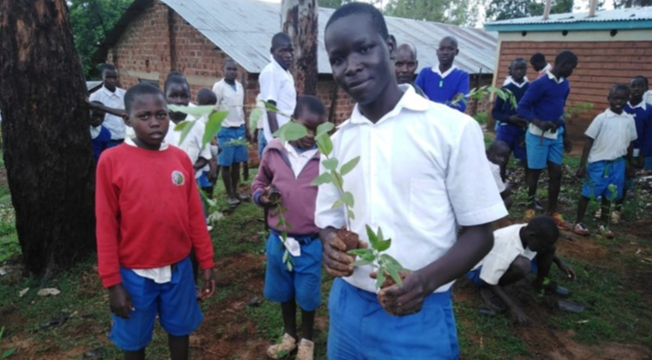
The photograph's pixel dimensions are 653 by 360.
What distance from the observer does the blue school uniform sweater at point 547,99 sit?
15.7ft

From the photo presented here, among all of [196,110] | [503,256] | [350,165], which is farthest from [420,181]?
[503,256]

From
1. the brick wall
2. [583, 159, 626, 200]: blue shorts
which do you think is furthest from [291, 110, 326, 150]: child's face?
the brick wall

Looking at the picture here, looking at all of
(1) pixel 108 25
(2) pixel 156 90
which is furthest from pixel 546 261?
(1) pixel 108 25

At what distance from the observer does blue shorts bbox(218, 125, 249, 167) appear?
5.73 meters

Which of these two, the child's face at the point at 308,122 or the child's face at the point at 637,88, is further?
the child's face at the point at 637,88

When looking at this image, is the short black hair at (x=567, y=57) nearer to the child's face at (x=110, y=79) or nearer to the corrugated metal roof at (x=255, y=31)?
the child's face at (x=110, y=79)

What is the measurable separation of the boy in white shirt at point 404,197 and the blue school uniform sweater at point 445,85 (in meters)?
3.39

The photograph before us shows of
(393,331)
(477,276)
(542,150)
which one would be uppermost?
(542,150)

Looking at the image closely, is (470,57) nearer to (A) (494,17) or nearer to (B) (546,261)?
(A) (494,17)

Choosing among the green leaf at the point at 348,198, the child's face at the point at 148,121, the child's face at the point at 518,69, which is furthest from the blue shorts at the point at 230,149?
the green leaf at the point at 348,198

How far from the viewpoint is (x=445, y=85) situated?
15.3 ft

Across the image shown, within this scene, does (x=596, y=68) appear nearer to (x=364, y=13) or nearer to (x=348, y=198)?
(x=364, y=13)

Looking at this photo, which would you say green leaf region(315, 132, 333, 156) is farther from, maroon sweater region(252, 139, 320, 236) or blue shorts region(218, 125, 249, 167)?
blue shorts region(218, 125, 249, 167)

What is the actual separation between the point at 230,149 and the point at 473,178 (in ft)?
15.8
